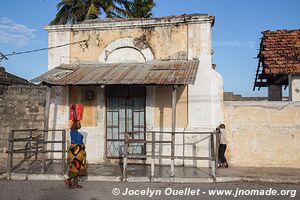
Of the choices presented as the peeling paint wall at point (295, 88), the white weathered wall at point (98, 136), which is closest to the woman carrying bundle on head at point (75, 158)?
the white weathered wall at point (98, 136)

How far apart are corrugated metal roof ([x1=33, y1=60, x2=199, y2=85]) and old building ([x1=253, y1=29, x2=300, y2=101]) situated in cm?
287

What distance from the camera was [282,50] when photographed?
11906 millimetres

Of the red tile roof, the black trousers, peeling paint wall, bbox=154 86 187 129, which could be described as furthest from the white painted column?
the red tile roof

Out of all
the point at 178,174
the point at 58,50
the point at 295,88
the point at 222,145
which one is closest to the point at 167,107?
the point at 222,145

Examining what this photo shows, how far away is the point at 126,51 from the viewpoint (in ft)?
37.6

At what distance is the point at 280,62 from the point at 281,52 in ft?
2.22

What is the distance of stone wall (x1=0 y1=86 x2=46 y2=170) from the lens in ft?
38.9

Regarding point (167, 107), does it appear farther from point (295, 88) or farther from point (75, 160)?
point (295, 88)

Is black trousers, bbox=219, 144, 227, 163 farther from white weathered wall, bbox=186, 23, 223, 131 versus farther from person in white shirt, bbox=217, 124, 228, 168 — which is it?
white weathered wall, bbox=186, 23, 223, 131

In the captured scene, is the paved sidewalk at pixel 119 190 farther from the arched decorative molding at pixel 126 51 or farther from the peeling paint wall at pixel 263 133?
the arched decorative molding at pixel 126 51

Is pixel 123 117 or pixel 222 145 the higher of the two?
pixel 123 117

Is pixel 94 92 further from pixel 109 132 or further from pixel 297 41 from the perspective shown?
pixel 297 41

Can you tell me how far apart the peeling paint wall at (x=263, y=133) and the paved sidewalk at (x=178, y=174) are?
515 mm

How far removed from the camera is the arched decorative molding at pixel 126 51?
11.2 metres
